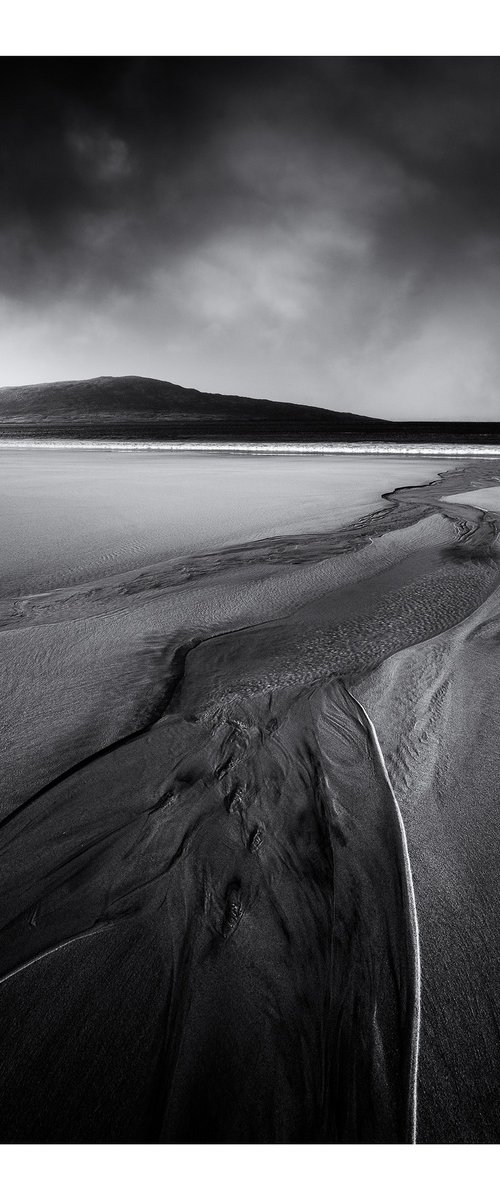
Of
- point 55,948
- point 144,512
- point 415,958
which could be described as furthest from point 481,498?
point 55,948

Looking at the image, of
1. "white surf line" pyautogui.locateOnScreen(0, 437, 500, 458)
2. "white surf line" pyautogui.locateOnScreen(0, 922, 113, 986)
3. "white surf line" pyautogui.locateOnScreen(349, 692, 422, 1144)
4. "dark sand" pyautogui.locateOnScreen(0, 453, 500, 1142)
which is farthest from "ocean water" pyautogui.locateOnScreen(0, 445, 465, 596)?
"white surf line" pyautogui.locateOnScreen(0, 437, 500, 458)

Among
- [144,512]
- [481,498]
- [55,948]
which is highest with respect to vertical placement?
[481,498]

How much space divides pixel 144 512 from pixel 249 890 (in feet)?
14.3

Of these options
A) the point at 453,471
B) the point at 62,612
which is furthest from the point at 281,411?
the point at 62,612

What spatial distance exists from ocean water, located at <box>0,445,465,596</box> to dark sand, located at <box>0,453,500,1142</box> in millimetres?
1392

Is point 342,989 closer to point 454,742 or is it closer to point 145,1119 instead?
point 145,1119

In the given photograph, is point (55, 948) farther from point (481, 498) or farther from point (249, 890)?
point (481, 498)

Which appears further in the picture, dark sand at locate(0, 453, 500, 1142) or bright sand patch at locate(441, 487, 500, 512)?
bright sand patch at locate(441, 487, 500, 512)

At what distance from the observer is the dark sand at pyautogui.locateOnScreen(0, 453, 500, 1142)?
0.84 m

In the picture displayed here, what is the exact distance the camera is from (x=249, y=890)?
1.15 metres

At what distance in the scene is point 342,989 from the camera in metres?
0.98

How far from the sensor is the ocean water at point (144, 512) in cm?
348

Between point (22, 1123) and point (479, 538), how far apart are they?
422 cm

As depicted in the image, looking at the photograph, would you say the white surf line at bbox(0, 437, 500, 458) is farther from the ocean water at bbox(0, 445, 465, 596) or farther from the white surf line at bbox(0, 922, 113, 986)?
the white surf line at bbox(0, 922, 113, 986)
